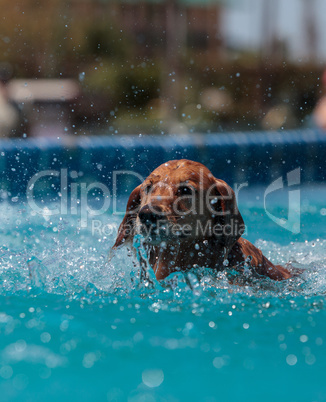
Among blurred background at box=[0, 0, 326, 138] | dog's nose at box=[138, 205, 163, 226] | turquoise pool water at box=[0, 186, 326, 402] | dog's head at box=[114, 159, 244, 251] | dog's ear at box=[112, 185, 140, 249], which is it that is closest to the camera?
turquoise pool water at box=[0, 186, 326, 402]

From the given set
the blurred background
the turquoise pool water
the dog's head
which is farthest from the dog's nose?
the blurred background

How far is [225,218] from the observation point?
10.6 feet

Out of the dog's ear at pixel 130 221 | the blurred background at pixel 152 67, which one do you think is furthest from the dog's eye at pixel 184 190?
the blurred background at pixel 152 67

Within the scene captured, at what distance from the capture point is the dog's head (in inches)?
119

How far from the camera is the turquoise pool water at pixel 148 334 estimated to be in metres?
2.05

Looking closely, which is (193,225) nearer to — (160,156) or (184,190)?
(184,190)

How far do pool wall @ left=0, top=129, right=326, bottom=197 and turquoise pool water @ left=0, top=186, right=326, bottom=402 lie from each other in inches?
91.1

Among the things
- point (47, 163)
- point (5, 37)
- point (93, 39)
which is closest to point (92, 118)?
point (93, 39)

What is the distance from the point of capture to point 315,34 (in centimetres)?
1508

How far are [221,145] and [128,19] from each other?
37.6ft

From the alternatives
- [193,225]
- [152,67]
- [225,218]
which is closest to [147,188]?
[193,225]

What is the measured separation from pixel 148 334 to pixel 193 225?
83 centimetres

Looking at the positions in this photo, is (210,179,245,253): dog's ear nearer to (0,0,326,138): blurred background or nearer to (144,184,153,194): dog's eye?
(144,184,153,194): dog's eye

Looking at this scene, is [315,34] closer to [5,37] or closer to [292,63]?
[292,63]
